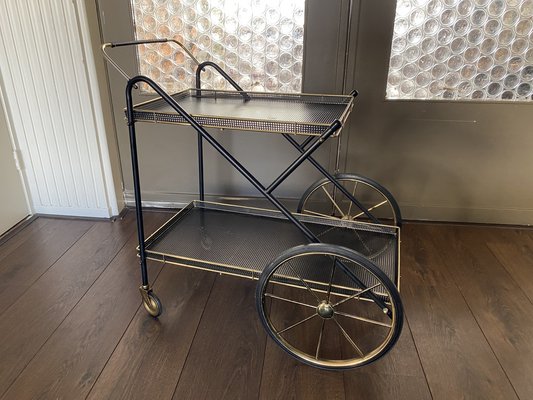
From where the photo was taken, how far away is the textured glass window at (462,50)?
192 centimetres

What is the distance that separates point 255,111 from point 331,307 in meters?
0.72

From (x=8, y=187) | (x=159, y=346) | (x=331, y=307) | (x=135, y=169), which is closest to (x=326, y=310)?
(x=331, y=307)

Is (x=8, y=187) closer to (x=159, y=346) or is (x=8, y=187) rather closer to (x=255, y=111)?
(x=159, y=346)

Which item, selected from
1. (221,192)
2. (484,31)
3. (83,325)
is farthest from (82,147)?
(484,31)

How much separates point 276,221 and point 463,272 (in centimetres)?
90

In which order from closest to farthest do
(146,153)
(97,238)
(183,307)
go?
(183,307)
(97,238)
(146,153)

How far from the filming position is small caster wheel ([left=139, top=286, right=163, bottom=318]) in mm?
1593

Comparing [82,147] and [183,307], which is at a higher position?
[82,147]

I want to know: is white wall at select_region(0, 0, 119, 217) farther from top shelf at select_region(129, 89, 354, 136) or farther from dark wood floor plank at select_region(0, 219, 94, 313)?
top shelf at select_region(129, 89, 354, 136)

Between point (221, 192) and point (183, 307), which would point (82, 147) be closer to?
point (221, 192)

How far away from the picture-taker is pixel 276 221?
1852 mm

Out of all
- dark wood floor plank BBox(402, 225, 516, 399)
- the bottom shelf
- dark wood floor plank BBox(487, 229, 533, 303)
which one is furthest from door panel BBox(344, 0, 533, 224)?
the bottom shelf

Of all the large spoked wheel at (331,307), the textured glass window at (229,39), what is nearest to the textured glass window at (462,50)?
the textured glass window at (229,39)

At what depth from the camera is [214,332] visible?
1.56 metres
